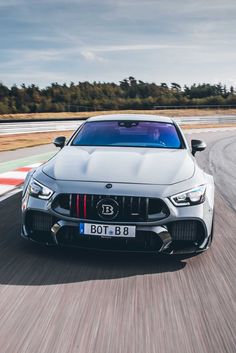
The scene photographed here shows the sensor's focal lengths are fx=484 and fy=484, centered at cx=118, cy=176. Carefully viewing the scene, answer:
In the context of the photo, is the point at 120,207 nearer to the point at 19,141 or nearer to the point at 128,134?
the point at 128,134

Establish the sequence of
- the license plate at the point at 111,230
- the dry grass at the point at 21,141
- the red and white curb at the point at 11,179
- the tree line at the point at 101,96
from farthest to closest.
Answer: the tree line at the point at 101,96 < the dry grass at the point at 21,141 < the red and white curb at the point at 11,179 < the license plate at the point at 111,230

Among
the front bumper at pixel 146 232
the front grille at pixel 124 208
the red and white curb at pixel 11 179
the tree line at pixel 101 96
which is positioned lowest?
the tree line at pixel 101 96

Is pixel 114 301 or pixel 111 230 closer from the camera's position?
pixel 114 301

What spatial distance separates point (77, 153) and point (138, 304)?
8.01 ft

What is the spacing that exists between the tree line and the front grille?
7057cm

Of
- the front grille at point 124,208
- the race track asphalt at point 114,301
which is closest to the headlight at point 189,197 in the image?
the front grille at point 124,208

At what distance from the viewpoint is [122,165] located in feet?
16.7

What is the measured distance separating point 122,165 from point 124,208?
2.32 feet

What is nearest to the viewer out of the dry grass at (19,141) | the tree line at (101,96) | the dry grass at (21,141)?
the dry grass at (19,141)

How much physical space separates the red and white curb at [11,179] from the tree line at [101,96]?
63543 millimetres

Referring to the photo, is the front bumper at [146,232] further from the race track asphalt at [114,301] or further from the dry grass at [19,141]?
the dry grass at [19,141]

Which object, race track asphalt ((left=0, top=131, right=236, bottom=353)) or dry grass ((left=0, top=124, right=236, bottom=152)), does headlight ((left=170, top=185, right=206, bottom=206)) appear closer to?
race track asphalt ((left=0, top=131, right=236, bottom=353))

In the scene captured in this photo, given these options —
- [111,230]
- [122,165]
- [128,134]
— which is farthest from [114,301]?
[128,134]

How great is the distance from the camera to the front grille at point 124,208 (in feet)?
14.8
